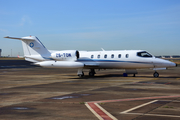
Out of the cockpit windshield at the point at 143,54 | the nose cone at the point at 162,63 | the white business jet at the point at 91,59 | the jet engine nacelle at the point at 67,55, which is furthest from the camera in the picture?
the jet engine nacelle at the point at 67,55

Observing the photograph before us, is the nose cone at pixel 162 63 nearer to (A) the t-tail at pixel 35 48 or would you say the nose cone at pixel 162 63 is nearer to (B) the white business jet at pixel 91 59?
(B) the white business jet at pixel 91 59

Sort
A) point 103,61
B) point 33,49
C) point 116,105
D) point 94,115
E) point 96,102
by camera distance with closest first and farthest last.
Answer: point 94,115 < point 116,105 < point 96,102 < point 103,61 < point 33,49

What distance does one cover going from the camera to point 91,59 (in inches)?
1208

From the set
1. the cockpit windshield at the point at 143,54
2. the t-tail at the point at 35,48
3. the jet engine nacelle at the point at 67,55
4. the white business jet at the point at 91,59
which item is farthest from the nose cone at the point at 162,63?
the t-tail at the point at 35,48

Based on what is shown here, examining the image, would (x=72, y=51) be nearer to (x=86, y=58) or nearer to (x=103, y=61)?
(x=86, y=58)

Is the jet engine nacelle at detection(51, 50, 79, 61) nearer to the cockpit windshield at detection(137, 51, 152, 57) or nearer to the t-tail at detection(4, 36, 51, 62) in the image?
the t-tail at detection(4, 36, 51, 62)

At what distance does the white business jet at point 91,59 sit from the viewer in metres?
28.1

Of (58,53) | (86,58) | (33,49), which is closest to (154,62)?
(86,58)

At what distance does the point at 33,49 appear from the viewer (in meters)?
32.8

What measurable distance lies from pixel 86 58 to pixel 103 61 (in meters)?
2.36

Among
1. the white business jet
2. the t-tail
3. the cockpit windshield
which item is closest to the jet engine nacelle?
the white business jet

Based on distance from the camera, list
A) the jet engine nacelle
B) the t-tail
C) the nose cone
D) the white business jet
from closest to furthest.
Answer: the nose cone < the white business jet < the jet engine nacelle < the t-tail

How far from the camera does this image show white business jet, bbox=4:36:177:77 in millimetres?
28078

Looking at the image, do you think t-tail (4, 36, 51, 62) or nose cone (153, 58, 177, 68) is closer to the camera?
nose cone (153, 58, 177, 68)
